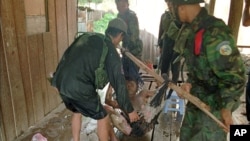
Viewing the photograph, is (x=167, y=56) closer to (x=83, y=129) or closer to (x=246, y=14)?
(x=246, y=14)

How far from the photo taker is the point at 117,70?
196 centimetres

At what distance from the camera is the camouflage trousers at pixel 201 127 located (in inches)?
66.1

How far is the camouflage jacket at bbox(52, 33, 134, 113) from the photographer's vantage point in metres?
1.97

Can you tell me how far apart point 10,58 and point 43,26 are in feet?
2.66

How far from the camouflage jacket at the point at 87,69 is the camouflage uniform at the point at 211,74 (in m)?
0.56

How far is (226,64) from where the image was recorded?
1.44 metres

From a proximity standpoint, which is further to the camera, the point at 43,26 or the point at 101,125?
the point at 43,26

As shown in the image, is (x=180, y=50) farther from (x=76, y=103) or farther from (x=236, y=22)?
(x=76, y=103)

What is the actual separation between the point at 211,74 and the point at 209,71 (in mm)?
26

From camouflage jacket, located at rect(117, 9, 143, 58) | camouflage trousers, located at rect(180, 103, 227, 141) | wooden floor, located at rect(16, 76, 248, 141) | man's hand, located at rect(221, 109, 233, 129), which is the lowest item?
wooden floor, located at rect(16, 76, 248, 141)

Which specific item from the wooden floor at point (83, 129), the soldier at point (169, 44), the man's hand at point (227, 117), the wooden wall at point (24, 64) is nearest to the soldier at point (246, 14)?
the soldier at point (169, 44)

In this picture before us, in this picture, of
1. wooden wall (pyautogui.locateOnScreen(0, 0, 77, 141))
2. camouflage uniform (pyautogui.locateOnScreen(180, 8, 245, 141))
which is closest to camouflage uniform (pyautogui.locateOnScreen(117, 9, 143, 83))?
wooden wall (pyautogui.locateOnScreen(0, 0, 77, 141))

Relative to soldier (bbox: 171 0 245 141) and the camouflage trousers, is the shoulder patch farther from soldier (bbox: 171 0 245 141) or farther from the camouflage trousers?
the camouflage trousers

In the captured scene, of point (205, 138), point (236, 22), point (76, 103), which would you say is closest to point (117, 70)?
point (76, 103)
